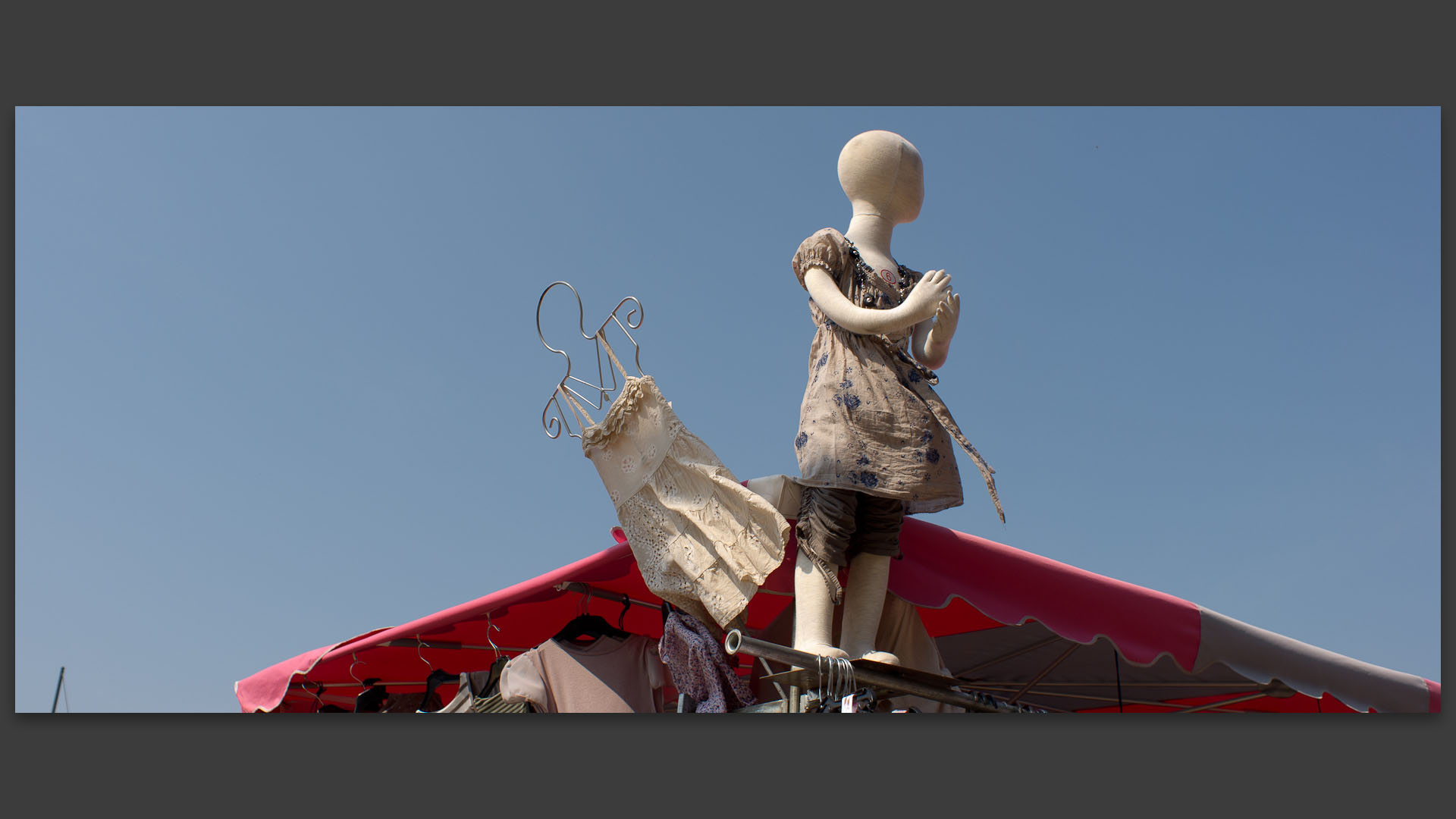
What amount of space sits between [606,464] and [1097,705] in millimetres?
3181

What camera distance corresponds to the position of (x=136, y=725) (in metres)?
2.91

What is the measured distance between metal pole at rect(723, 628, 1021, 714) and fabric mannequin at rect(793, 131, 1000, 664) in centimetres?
7

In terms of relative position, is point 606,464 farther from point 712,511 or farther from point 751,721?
point 751,721

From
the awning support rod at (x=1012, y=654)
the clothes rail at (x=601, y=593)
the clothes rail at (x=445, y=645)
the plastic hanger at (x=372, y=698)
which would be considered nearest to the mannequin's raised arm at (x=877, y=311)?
the clothes rail at (x=601, y=593)

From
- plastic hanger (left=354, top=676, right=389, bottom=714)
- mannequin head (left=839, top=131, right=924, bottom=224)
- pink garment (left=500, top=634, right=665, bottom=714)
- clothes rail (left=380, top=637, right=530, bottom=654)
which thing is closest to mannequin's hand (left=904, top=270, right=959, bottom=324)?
mannequin head (left=839, top=131, right=924, bottom=224)

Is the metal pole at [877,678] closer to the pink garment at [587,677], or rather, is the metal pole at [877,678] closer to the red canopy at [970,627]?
the red canopy at [970,627]

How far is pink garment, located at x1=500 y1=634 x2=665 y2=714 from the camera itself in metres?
3.36

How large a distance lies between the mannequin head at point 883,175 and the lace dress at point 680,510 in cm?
80

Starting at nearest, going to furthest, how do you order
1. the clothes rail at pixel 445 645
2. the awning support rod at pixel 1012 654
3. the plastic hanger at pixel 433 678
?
the clothes rail at pixel 445 645
the plastic hanger at pixel 433 678
the awning support rod at pixel 1012 654

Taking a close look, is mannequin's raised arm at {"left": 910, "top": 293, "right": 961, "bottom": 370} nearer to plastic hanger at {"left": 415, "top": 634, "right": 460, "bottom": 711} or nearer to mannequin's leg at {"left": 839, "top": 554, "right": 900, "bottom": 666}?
mannequin's leg at {"left": 839, "top": 554, "right": 900, "bottom": 666}

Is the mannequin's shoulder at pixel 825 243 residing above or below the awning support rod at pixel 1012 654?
above

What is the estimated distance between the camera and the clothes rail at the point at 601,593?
3557 mm

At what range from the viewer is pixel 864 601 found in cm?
319

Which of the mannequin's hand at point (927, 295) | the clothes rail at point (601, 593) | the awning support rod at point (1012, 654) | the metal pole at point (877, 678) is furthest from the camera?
the awning support rod at point (1012, 654)
